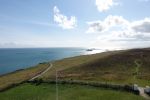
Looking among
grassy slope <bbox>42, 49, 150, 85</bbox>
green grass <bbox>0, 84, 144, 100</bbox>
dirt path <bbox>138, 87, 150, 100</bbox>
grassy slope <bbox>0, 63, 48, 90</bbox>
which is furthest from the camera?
grassy slope <bbox>0, 63, 48, 90</bbox>

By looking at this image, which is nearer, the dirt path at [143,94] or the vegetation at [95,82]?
the dirt path at [143,94]

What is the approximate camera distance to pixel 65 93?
6669 cm

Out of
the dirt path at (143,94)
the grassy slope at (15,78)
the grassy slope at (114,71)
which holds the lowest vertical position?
the grassy slope at (15,78)

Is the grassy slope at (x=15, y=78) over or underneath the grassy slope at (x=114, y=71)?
underneath

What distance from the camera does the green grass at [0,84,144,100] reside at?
62188 millimetres

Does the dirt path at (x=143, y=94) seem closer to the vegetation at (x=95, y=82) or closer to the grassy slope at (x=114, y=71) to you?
the vegetation at (x=95, y=82)

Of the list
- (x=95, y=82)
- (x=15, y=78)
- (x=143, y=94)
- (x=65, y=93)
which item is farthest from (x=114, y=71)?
(x=15, y=78)

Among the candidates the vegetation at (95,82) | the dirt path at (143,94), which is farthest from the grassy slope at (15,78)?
the dirt path at (143,94)

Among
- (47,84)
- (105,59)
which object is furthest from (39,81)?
(105,59)

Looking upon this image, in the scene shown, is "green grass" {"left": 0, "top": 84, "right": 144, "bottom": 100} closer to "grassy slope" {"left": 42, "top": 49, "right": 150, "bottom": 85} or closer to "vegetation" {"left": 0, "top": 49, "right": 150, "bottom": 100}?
"vegetation" {"left": 0, "top": 49, "right": 150, "bottom": 100}

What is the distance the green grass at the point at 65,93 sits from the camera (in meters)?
62.2

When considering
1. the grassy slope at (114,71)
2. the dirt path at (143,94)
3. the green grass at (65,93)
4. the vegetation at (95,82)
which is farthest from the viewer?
the grassy slope at (114,71)

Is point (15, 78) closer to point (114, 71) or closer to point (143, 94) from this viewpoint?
point (114, 71)

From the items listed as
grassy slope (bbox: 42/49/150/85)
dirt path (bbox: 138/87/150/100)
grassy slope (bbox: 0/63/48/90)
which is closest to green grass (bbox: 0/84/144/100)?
dirt path (bbox: 138/87/150/100)
